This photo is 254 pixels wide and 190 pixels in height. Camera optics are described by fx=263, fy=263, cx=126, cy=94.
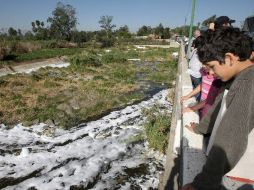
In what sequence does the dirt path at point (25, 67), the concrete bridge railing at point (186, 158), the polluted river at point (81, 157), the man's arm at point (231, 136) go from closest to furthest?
the man's arm at point (231, 136) < the concrete bridge railing at point (186, 158) < the polluted river at point (81, 157) < the dirt path at point (25, 67)

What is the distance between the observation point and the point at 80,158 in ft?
19.7

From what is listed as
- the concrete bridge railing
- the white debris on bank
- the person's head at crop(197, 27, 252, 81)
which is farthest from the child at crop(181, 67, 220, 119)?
the white debris on bank

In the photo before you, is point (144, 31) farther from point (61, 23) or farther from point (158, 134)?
point (158, 134)

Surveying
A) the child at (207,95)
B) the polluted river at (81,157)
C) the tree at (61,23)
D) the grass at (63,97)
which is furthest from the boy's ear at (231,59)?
the tree at (61,23)

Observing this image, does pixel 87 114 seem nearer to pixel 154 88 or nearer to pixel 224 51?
pixel 154 88

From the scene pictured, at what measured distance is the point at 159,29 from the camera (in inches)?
2985

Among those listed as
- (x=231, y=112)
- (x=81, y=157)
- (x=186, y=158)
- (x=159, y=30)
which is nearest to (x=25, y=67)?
(x=81, y=157)

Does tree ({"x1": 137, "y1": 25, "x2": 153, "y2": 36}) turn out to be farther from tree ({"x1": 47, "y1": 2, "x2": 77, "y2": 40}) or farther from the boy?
the boy

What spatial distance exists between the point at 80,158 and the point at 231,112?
17.1 feet

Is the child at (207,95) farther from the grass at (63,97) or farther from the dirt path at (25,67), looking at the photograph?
the dirt path at (25,67)

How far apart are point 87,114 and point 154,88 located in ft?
16.8

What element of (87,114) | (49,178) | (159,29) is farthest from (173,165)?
(159,29)

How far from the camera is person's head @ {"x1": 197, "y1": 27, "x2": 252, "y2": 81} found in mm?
1424

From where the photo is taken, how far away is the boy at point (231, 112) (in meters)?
1.19
